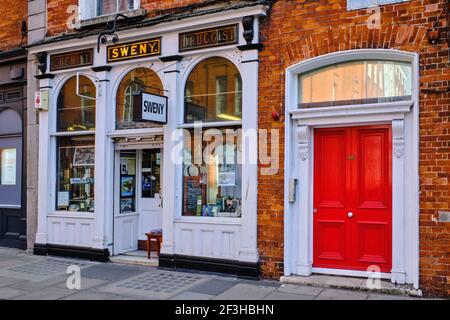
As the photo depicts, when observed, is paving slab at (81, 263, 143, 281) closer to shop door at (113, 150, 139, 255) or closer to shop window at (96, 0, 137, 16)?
shop door at (113, 150, 139, 255)

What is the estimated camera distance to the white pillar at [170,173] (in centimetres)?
866

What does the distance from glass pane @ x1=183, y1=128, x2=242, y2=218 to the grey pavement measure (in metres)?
1.16

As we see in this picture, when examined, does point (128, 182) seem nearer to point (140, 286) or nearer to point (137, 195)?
point (137, 195)

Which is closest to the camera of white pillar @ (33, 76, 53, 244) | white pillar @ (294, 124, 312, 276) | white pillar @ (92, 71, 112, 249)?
white pillar @ (294, 124, 312, 276)

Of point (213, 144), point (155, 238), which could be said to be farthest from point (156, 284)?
point (213, 144)

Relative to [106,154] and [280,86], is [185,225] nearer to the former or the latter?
[106,154]

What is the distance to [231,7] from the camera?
8031 mm

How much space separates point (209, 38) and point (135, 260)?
434 cm

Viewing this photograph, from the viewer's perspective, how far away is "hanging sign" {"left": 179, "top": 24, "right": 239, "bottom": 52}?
26.9 feet

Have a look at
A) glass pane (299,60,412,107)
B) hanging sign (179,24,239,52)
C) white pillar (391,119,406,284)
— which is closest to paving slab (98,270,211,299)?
white pillar (391,119,406,284)

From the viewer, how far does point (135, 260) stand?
9172 mm

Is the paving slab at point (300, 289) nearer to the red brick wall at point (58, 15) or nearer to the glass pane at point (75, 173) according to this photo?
the glass pane at point (75, 173)

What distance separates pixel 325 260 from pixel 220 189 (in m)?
2.16

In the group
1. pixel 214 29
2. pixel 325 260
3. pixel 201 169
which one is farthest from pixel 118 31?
pixel 325 260
